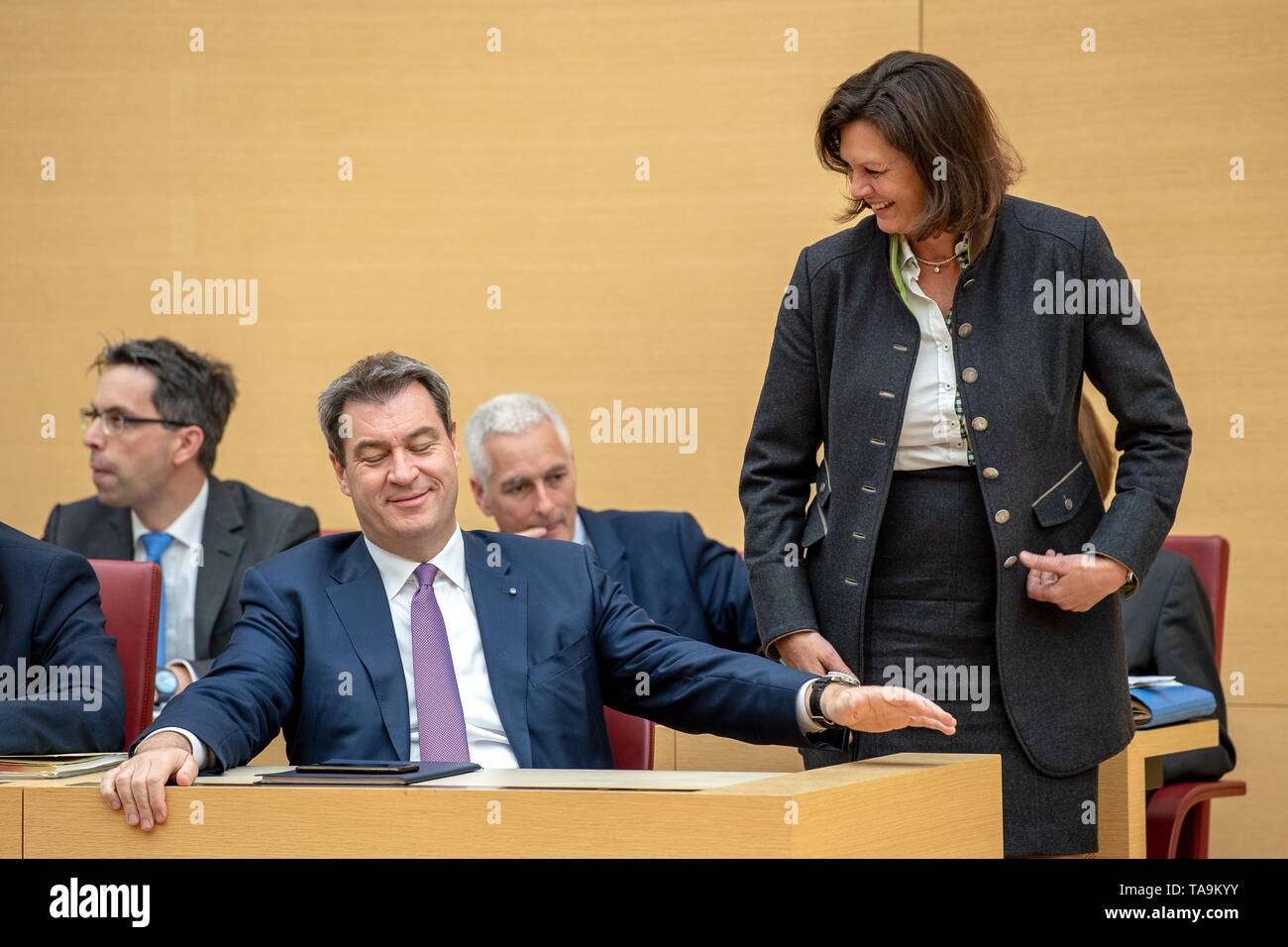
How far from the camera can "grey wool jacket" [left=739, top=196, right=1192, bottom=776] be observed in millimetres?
2029

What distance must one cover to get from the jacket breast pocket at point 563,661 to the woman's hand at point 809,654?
0.30 metres

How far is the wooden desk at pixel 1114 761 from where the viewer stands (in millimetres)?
2336

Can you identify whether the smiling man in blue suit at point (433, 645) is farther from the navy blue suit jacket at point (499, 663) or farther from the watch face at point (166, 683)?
the watch face at point (166, 683)

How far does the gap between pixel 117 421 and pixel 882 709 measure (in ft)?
9.10

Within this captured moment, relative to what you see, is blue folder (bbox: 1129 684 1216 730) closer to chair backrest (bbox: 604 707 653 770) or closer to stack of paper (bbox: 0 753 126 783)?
chair backrest (bbox: 604 707 653 770)

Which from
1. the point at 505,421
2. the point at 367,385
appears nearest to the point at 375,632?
the point at 367,385

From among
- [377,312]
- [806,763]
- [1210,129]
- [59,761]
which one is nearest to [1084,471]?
[806,763]

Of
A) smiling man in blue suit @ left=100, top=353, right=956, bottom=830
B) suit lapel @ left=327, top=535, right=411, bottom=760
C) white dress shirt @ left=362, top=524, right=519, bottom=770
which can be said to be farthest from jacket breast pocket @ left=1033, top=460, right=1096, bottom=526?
suit lapel @ left=327, top=535, right=411, bottom=760

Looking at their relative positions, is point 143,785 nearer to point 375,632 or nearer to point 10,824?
point 10,824

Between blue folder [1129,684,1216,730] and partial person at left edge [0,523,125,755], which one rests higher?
partial person at left edge [0,523,125,755]

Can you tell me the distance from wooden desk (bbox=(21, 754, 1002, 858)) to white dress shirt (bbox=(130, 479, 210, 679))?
6.96 feet

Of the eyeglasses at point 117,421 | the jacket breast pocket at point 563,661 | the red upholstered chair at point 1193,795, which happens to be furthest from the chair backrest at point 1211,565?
the eyeglasses at point 117,421
